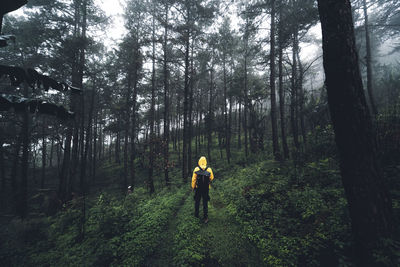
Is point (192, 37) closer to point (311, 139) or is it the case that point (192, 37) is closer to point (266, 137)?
point (311, 139)

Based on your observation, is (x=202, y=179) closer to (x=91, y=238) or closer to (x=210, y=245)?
(x=210, y=245)

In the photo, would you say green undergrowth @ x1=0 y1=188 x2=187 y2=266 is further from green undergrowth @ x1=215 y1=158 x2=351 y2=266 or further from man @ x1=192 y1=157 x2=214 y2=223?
green undergrowth @ x1=215 y1=158 x2=351 y2=266

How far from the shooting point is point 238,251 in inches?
148

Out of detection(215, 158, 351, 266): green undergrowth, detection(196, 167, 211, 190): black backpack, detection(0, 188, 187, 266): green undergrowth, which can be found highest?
detection(196, 167, 211, 190): black backpack

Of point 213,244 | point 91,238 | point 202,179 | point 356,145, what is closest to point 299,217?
point 213,244

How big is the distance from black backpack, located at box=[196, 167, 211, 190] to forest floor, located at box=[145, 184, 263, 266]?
1218 millimetres

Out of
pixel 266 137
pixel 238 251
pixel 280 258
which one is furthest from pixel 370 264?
pixel 266 137

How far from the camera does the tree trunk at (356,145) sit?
8.18 ft

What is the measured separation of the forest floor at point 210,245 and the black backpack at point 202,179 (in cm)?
122

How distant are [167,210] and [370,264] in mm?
6029

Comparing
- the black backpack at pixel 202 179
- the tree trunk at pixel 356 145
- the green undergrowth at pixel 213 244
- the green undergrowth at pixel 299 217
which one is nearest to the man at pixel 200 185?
the black backpack at pixel 202 179

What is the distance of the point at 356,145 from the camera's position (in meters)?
2.52

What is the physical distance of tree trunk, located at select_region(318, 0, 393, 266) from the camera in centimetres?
249

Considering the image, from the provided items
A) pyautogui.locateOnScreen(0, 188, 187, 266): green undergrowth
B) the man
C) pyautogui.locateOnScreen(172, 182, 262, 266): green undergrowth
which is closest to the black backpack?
the man
